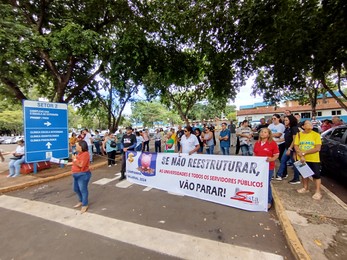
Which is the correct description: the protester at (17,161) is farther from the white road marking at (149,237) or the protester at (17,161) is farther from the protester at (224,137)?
the protester at (224,137)

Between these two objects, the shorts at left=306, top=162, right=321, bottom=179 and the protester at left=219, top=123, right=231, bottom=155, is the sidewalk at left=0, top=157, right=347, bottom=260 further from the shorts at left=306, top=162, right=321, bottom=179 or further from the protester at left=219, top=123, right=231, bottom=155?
the protester at left=219, top=123, right=231, bottom=155

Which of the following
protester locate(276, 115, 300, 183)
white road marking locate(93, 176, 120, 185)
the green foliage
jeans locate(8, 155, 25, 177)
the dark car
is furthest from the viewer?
the green foliage

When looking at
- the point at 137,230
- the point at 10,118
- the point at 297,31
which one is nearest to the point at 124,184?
the point at 137,230

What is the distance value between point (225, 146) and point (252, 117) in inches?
1817

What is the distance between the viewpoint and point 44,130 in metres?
8.10

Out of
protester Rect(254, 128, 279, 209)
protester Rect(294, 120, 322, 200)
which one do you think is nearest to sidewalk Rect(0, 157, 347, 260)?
protester Rect(294, 120, 322, 200)

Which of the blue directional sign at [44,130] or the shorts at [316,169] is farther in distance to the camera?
the blue directional sign at [44,130]

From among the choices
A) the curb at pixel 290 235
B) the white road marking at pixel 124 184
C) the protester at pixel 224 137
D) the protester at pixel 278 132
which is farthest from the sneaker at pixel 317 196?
the white road marking at pixel 124 184

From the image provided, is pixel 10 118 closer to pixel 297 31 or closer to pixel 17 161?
pixel 17 161

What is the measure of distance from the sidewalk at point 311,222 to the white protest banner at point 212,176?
0.57 m

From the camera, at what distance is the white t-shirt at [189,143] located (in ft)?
19.8

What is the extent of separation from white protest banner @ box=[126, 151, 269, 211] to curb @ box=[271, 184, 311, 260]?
0.31m

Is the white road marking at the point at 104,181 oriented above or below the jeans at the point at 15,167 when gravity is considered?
below

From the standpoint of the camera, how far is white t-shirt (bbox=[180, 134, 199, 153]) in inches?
238
